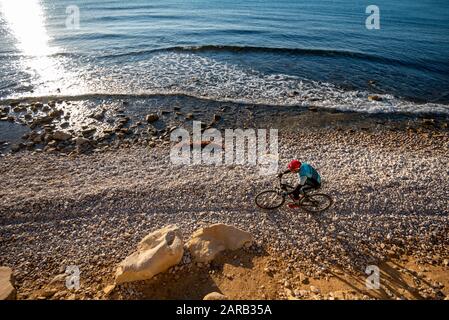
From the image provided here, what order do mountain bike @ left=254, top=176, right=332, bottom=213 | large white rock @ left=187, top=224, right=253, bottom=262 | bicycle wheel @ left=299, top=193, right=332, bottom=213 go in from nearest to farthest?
large white rock @ left=187, top=224, right=253, bottom=262, mountain bike @ left=254, top=176, right=332, bottom=213, bicycle wheel @ left=299, top=193, right=332, bottom=213

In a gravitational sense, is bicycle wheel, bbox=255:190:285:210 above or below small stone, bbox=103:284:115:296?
above

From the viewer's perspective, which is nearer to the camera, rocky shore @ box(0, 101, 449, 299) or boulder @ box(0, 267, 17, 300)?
boulder @ box(0, 267, 17, 300)

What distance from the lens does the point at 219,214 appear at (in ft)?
37.0

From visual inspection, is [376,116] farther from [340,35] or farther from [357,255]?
[340,35]

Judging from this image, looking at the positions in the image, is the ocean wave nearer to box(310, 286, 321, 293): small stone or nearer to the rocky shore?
the rocky shore

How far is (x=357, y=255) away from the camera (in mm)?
9547

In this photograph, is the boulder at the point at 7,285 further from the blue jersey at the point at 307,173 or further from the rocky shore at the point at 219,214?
the blue jersey at the point at 307,173

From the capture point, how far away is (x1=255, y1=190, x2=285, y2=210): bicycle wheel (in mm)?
11039

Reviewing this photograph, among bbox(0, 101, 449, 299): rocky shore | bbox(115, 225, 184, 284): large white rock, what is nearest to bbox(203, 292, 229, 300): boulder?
bbox(0, 101, 449, 299): rocky shore

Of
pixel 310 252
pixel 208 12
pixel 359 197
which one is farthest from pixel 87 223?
pixel 208 12

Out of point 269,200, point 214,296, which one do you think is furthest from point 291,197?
point 214,296

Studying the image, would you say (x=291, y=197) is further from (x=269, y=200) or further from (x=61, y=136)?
(x=61, y=136)

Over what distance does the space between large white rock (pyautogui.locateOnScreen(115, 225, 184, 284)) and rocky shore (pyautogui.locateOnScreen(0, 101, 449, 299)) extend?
368 mm

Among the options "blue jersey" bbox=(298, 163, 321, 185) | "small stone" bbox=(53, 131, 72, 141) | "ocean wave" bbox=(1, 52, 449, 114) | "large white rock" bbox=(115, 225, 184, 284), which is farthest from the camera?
"ocean wave" bbox=(1, 52, 449, 114)
